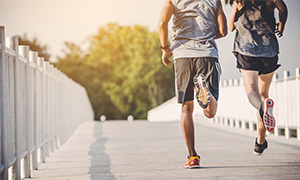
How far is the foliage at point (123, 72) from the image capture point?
6159 cm

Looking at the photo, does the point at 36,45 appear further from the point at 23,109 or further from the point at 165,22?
the point at 165,22

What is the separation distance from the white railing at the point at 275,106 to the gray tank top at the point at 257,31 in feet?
14.4

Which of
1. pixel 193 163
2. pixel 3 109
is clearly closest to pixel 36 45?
pixel 193 163

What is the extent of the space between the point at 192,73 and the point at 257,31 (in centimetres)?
86

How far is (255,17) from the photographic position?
585cm

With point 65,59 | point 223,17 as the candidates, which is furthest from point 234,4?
point 65,59

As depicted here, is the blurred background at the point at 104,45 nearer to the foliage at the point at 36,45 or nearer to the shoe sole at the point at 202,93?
the foliage at the point at 36,45

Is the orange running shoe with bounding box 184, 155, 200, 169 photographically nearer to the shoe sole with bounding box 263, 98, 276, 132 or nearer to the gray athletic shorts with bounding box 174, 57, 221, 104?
the gray athletic shorts with bounding box 174, 57, 221, 104

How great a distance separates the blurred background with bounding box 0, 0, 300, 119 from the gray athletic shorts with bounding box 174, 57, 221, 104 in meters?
44.0

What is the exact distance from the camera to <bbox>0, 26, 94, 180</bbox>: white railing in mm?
4422

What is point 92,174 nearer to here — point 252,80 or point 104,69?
point 252,80

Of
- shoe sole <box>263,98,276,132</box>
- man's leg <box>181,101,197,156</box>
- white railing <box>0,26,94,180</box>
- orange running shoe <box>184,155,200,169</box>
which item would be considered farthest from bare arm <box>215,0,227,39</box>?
white railing <box>0,26,94,180</box>

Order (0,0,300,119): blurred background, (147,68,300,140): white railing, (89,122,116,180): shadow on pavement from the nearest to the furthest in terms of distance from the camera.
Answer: (89,122,116,180): shadow on pavement < (147,68,300,140): white railing < (0,0,300,119): blurred background

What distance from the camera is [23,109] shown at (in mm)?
5582
